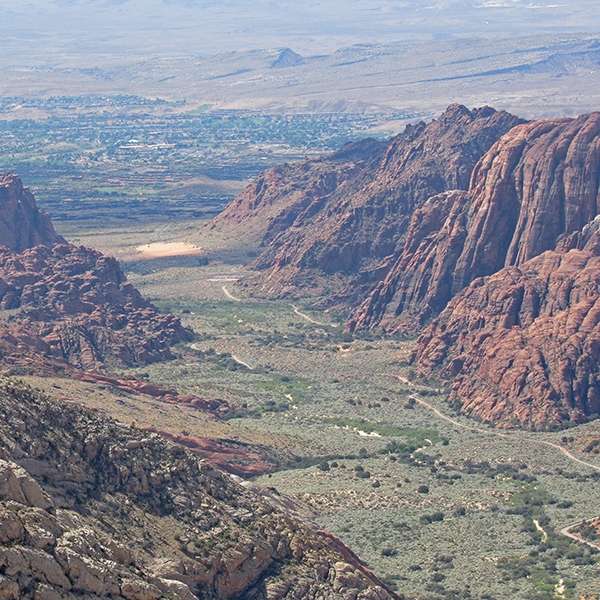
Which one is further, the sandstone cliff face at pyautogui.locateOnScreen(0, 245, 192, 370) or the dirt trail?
the dirt trail

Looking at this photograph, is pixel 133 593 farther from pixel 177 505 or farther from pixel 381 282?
pixel 381 282

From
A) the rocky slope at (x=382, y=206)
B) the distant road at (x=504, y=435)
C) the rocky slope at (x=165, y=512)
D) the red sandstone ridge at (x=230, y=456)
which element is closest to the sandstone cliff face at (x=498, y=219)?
the rocky slope at (x=382, y=206)

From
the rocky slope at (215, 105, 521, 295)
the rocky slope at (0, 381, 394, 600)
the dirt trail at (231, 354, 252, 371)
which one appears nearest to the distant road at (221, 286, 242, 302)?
the rocky slope at (215, 105, 521, 295)

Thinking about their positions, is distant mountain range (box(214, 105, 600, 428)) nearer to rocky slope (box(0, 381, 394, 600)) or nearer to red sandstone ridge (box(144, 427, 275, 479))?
red sandstone ridge (box(144, 427, 275, 479))

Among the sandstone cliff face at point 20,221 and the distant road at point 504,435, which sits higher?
the sandstone cliff face at point 20,221

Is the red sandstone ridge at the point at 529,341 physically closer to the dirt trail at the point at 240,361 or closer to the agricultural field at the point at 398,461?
the agricultural field at the point at 398,461

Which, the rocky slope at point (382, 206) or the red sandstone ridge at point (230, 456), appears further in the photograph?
the rocky slope at point (382, 206)

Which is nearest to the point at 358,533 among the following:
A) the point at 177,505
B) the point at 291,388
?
the point at 177,505
